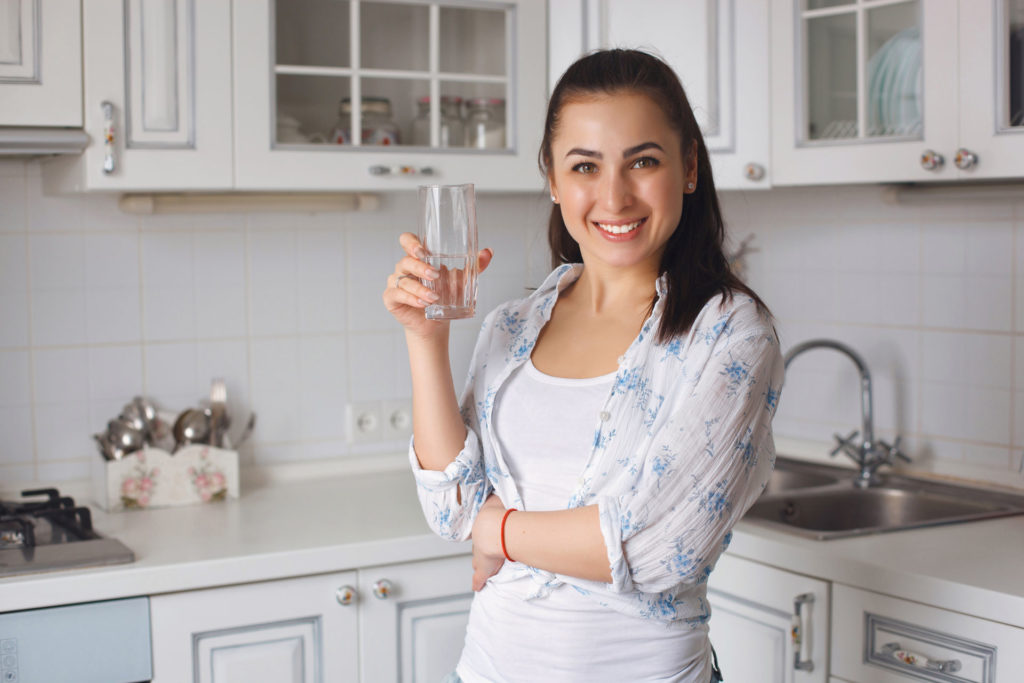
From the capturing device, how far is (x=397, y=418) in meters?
2.62

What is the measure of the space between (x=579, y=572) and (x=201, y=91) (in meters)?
1.24

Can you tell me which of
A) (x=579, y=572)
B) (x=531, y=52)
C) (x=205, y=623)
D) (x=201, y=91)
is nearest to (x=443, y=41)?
(x=531, y=52)

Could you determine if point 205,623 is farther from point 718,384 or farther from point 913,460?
point 913,460

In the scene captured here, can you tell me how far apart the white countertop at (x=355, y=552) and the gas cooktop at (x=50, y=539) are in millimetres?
22

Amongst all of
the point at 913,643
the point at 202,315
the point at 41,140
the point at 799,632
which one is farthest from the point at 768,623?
the point at 41,140

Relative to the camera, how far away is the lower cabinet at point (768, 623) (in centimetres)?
182

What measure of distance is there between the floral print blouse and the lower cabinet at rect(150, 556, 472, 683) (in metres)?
0.65

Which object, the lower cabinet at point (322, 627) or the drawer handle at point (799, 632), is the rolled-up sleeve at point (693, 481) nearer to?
the drawer handle at point (799, 632)

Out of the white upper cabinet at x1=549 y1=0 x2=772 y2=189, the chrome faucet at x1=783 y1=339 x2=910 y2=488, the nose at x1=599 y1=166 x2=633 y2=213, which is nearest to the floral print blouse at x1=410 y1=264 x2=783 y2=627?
the nose at x1=599 y1=166 x2=633 y2=213

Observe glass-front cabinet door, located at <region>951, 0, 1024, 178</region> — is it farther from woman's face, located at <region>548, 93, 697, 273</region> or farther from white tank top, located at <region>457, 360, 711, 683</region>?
white tank top, located at <region>457, 360, 711, 683</region>

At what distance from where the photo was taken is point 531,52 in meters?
2.27

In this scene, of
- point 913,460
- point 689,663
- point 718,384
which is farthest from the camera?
point 913,460

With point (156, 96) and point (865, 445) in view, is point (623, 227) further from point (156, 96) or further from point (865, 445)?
point (865, 445)

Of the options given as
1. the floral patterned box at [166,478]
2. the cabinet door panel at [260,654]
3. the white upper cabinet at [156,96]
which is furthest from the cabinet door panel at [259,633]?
the white upper cabinet at [156,96]
